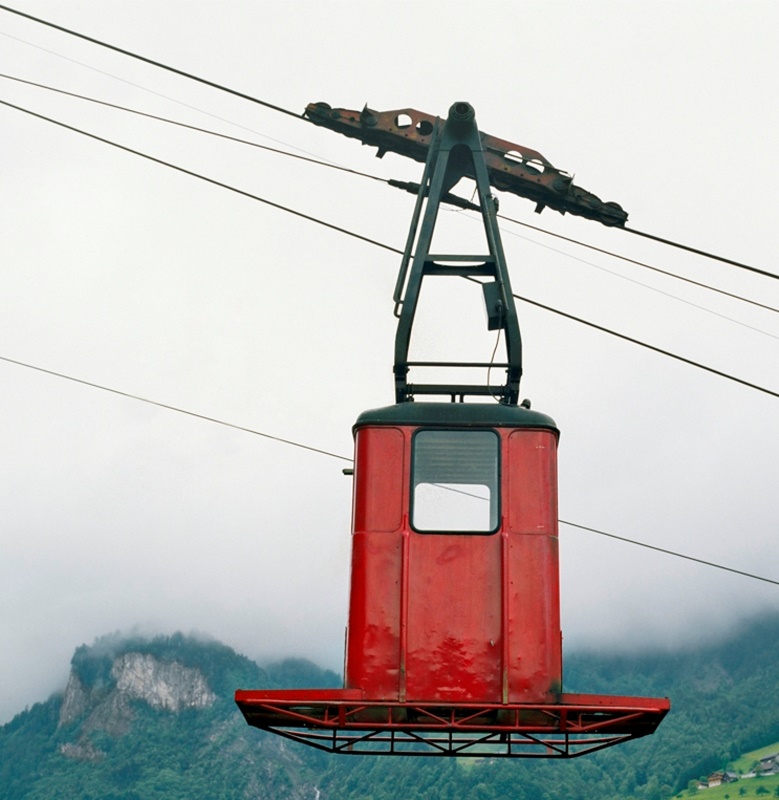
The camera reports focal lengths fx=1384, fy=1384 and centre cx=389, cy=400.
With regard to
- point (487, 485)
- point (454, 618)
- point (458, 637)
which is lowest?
point (458, 637)

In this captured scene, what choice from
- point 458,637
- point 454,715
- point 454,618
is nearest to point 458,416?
point 454,618

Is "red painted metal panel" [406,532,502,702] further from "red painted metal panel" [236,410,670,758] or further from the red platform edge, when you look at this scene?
the red platform edge

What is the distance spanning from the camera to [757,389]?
17.6m

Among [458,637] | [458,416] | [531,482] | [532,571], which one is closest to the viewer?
[458,637]

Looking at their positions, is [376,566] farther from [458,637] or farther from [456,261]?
[456,261]

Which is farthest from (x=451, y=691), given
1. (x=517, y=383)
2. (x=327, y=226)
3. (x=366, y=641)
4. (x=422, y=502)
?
(x=327, y=226)

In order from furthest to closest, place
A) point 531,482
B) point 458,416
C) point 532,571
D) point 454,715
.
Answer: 1. point 458,416
2. point 531,482
3. point 532,571
4. point 454,715

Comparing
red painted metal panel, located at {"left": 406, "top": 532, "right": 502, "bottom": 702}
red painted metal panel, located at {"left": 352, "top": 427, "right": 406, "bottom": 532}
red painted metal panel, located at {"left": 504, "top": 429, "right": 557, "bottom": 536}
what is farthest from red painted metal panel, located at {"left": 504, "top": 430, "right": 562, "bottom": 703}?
red painted metal panel, located at {"left": 352, "top": 427, "right": 406, "bottom": 532}

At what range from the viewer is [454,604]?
13.7m

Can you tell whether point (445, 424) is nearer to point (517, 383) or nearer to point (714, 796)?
point (517, 383)

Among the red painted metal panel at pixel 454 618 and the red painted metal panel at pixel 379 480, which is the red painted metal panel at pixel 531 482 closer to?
the red painted metal panel at pixel 454 618

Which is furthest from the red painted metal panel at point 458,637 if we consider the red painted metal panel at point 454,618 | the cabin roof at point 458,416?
the cabin roof at point 458,416

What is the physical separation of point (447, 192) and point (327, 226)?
1.57 m

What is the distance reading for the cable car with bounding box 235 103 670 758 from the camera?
44.4ft
